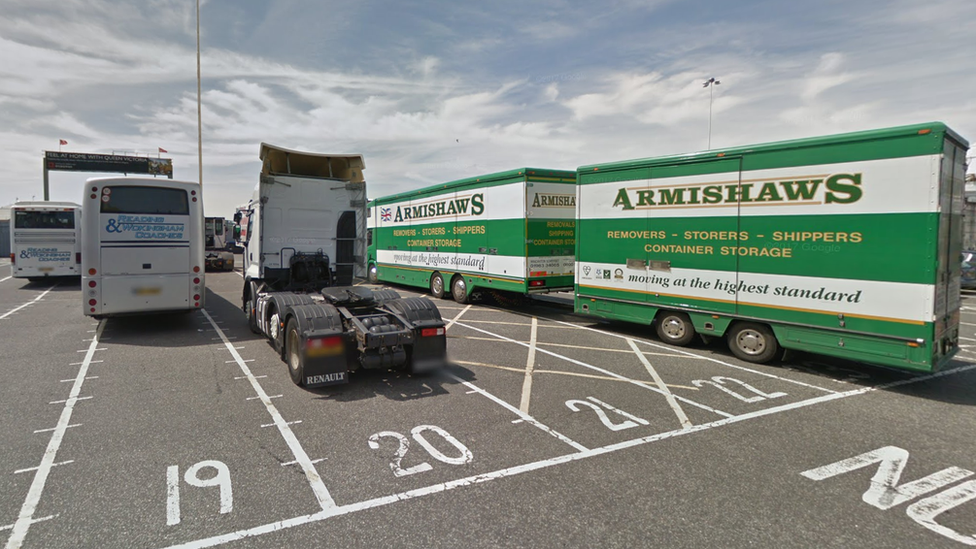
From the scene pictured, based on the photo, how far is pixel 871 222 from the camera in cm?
634

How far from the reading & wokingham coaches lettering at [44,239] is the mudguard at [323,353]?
57.2 ft

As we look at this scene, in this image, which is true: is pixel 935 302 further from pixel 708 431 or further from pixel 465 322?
pixel 465 322

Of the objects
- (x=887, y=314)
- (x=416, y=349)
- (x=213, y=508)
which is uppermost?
(x=887, y=314)

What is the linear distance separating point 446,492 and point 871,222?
248 inches

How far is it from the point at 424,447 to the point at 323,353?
7.37 ft

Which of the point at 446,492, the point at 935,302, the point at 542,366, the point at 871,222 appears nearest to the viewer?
the point at 446,492

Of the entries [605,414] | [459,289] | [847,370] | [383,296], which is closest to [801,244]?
[847,370]

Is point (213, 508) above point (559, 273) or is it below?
below

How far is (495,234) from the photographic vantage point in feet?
41.9

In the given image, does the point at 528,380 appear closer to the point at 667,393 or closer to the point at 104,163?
the point at 667,393

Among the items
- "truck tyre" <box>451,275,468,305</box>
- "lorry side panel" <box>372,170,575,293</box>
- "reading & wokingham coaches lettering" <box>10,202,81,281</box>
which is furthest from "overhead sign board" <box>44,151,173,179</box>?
"truck tyre" <box>451,275,468,305</box>

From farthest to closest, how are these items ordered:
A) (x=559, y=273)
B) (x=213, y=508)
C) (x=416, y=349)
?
(x=559, y=273), (x=416, y=349), (x=213, y=508)

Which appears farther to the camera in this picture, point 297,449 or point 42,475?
point 297,449

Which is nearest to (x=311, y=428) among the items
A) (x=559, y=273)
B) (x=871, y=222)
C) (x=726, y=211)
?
(x=726, y=211)
